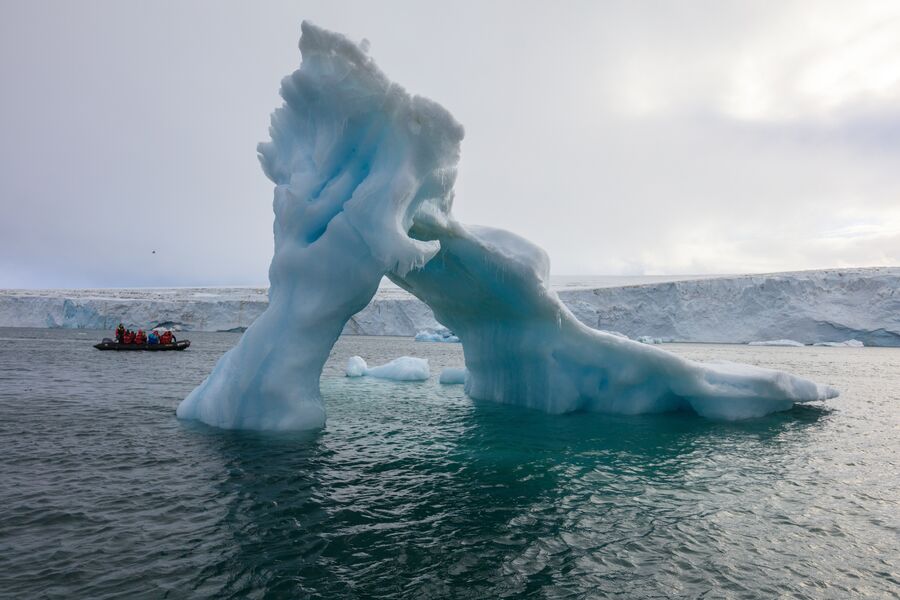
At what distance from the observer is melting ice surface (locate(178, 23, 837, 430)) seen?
9930mm

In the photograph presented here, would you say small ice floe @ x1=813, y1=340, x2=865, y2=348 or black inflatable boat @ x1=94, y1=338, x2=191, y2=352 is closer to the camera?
black inflatable boat @ x1=94, y1=338, x2=191, y2=352

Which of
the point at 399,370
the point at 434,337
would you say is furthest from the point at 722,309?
the point at 399,370

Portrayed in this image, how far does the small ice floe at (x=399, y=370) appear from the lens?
19844 mm

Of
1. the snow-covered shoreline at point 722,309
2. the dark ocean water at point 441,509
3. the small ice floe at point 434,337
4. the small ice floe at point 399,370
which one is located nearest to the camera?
the dark ocean water at point 441,509

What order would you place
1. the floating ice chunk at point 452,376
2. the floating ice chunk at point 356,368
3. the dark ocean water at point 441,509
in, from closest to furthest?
the dark ocean water at point 441,509
the floating ice chunk at point 452,376
the floating ice chunk at point 356,368

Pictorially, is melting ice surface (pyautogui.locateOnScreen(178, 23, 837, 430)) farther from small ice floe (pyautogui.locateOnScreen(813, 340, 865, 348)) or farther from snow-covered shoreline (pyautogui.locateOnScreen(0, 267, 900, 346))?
small ice floe (pyautogui.locateOnScreen(813, 340, 865, 348))

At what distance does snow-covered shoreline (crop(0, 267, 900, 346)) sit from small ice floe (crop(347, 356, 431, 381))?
35.2 metres

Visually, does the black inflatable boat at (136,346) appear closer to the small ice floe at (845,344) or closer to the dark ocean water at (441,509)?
the dark ocean water at (441,509)

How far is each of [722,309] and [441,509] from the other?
52339 millimetres

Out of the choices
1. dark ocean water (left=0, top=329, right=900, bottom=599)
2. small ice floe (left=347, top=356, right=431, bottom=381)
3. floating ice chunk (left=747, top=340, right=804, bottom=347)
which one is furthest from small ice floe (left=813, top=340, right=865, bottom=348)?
→ small ice floe (left=347, top=356, right=431, bottom=381)

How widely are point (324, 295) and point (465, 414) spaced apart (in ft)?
15.3

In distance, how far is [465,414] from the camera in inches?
499

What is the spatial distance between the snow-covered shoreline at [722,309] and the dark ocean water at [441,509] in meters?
43.0

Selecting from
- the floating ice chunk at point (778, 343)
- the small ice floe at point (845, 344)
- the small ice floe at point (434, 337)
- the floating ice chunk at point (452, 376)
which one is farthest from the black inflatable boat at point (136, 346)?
the small ice floe at point (845, 344)
